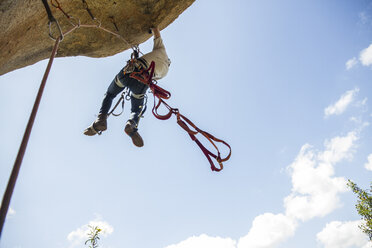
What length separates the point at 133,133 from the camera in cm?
335

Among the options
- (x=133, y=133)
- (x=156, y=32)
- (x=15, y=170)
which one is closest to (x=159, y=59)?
(x=156, y=32)

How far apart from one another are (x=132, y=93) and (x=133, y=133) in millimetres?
670

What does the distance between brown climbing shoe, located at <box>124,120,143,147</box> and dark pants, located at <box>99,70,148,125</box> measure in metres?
0.11

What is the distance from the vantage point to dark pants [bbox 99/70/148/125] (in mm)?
3418

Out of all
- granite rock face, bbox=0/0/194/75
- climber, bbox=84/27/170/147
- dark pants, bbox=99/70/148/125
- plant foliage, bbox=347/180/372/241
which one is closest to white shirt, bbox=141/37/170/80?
climber, bbox=84/27/170/147

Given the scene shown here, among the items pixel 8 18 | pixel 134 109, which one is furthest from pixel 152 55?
pixel 8 18

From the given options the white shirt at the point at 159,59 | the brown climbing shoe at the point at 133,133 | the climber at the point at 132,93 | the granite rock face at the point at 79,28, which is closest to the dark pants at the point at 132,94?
the climber at the point at 132,93

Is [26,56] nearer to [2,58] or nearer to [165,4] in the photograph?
[2,58]

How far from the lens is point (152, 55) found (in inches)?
148

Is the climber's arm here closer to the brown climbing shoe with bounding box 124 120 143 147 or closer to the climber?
the climber

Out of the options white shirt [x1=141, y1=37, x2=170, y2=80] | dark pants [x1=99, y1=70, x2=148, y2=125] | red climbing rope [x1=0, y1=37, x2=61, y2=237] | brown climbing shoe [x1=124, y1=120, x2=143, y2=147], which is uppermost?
white shirt [x1=141, y1=37, x2=170, y2=80]

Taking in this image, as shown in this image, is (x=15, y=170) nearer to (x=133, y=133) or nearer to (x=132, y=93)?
(x=133, y=133)

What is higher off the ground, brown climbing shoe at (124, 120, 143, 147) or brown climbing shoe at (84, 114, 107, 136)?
brown climbing shoe at (84, 114, 107, 136)

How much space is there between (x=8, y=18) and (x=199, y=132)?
2.58 metres
